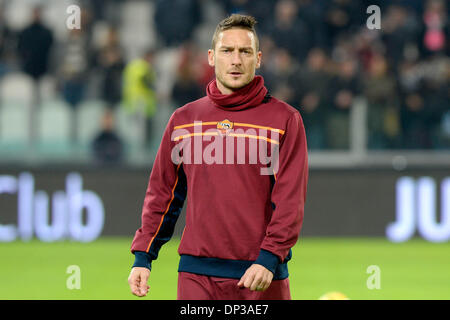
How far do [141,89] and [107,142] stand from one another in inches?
36.7

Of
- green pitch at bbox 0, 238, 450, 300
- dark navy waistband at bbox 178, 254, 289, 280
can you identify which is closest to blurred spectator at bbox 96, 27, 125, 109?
green pitch at bbox 0, 238, 450, 300

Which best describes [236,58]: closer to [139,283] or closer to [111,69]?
[139,283]

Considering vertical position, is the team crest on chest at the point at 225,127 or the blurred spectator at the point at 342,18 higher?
the blurred spectator at the point at 342,18

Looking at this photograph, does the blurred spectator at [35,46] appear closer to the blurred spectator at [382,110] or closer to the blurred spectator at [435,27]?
the blurred spectator at [382,110]

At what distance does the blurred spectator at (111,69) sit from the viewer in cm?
1377

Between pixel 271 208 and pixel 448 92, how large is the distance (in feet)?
32.3

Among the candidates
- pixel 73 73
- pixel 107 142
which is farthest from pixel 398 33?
pixel 73 73

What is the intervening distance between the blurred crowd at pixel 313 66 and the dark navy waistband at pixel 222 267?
9.17 metres

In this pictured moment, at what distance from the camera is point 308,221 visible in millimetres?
13914

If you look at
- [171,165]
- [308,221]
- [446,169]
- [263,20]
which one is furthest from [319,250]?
[171,165]

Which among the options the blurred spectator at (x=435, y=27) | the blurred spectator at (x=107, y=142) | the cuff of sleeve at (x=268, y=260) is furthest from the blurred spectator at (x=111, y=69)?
the cuff of sleeve at (x=268, y=260)

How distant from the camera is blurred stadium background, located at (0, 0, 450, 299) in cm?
1360

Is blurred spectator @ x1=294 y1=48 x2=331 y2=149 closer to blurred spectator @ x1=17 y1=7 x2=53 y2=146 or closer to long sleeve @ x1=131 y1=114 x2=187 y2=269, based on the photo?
blurred spectator @ x1=17 y1=7 x2=53 y2=146

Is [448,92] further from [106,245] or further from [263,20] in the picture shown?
[106,245]
